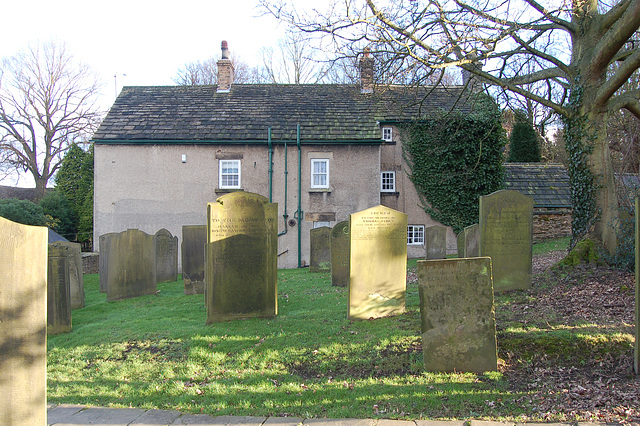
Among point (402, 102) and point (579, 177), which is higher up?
point (402, 102)

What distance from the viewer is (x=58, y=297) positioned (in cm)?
796

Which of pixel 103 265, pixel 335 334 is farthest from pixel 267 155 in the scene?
pixel 335 334

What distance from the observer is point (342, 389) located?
485cm

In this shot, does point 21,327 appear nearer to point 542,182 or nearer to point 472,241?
point 472,241

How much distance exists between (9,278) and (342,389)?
345cm

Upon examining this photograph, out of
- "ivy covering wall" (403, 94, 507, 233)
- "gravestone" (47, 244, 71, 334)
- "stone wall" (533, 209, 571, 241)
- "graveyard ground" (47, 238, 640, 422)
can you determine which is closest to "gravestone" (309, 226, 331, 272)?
"graveyard ground" (47, 238, 640, 422)

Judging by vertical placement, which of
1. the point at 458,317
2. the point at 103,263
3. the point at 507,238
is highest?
the point at 507,238

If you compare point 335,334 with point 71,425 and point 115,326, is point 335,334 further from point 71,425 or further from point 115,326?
point 115,326

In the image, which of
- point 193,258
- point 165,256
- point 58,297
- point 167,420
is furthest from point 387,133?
point 167,420

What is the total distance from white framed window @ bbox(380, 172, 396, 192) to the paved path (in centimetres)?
1808

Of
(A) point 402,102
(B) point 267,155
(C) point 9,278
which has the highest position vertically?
(A) point 402,102

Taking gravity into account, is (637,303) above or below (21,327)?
below

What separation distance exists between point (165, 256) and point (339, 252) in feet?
20.5

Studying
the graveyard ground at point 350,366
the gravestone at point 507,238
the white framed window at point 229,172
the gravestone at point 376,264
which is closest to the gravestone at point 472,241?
the gravestone at point 507,238
